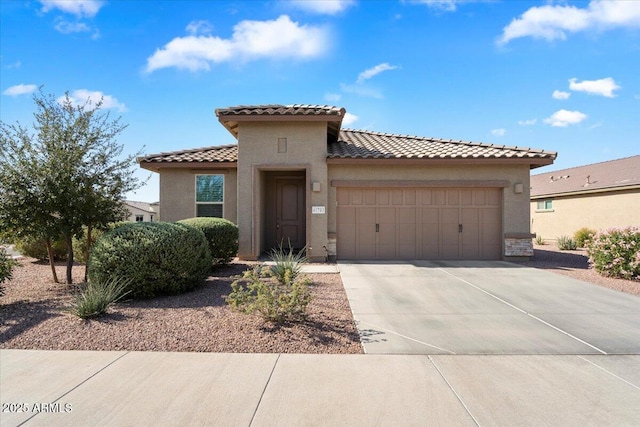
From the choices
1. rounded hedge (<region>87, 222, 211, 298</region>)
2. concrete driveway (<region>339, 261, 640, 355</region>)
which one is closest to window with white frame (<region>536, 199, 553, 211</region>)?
concrete driveway (<region>339, 261, 640, 355</region>)

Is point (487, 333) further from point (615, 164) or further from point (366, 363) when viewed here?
point (615, 164)

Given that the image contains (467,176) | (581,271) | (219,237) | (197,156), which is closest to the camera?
(219,237)

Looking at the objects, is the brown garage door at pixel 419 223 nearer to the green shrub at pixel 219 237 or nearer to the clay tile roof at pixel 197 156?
the green shrub at pixel 219 237

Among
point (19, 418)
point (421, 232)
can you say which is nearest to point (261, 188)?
point (421, 232)

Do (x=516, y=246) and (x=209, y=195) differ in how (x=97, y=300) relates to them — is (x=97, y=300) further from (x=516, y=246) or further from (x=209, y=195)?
(x=516, y=246)

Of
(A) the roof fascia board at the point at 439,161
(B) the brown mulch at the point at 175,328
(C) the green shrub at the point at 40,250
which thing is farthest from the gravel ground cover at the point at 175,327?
(A) the roof fascia board at the point at 439,161

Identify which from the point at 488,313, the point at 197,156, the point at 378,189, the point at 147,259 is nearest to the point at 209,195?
the point at 197,156

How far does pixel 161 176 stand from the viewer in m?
13.2

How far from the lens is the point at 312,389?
12.5 feet

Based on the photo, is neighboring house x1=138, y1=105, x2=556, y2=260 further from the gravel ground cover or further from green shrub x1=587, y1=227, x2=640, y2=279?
the gravel ground cover

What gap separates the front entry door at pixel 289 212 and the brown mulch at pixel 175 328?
692 centimetres

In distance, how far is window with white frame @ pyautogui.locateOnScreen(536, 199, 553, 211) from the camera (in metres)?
24.0

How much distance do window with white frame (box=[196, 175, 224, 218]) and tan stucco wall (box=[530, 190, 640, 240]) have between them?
17982mm

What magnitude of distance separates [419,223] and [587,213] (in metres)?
14.6
